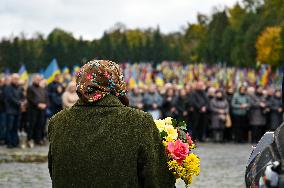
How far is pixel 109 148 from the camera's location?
458cm

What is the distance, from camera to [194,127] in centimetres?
2578

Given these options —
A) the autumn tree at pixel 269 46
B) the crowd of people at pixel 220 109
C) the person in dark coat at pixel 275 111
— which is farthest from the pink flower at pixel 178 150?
the autumn tree at pixel 269 46

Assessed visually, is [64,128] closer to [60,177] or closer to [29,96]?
Answer: [60,177]

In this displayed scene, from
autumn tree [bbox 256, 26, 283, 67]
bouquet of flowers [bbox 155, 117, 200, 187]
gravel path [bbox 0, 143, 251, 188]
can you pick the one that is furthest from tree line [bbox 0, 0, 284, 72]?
bouquet of flowers [bbox 155, 117, 200, 187]

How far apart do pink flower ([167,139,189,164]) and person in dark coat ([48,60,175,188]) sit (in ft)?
0.83

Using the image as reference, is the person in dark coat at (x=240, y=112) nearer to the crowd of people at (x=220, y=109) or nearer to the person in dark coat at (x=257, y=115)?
the crowd of people at (x=220, y=109)

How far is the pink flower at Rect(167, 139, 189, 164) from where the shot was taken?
16.4 feet

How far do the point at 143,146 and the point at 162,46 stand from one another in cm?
13398

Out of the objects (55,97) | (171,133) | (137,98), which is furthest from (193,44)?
(171,133)

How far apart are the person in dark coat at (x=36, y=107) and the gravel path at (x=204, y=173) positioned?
4221 mm

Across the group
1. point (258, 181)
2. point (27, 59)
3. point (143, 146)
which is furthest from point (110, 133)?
point (27, 59)

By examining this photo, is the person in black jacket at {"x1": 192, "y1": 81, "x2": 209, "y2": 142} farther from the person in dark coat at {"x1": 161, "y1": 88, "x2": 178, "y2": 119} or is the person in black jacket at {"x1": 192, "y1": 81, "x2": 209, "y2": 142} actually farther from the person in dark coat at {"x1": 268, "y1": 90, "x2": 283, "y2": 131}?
the person in dark coat at {"x1": 268, "y1": 90, "x2": 283, "y2": 131}

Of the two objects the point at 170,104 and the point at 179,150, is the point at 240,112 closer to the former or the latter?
the point at 170,104

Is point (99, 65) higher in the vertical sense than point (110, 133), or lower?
higher
